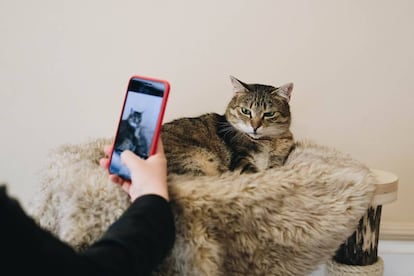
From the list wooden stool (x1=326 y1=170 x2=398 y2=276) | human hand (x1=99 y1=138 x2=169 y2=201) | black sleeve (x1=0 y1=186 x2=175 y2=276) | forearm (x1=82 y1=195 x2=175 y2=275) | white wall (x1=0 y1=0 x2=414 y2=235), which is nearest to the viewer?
black sleeve (x1=0 y1=186 x2=175 y2=276)

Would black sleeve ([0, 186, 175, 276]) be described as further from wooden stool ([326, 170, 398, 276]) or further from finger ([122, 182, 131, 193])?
wooden stool ([326, 170, 398, 276])

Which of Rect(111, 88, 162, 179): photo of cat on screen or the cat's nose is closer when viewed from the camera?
Rect(111, 88, 162, 179): photo of cat on screen

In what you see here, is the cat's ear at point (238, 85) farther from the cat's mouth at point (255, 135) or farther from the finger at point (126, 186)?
the finger at point (126, 186)

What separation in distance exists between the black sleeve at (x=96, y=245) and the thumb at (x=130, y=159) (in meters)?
0.10

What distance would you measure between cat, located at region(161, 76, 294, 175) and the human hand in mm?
283

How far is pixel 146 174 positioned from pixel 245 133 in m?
0.46

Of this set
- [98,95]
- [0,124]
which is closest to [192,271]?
[98,95]

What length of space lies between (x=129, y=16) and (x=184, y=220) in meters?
0.76

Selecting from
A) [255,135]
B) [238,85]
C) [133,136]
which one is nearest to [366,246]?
[255,135]

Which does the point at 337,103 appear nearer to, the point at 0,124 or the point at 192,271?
the point at 192,271

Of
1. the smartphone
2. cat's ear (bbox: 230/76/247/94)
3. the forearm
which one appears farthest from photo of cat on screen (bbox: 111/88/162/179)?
cat's ear (bbox: 230/76/247/94)

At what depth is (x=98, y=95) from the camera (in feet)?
4.53

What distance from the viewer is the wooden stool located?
1.02m

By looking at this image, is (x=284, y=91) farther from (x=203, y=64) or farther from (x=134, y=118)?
(x=134, y=118)
